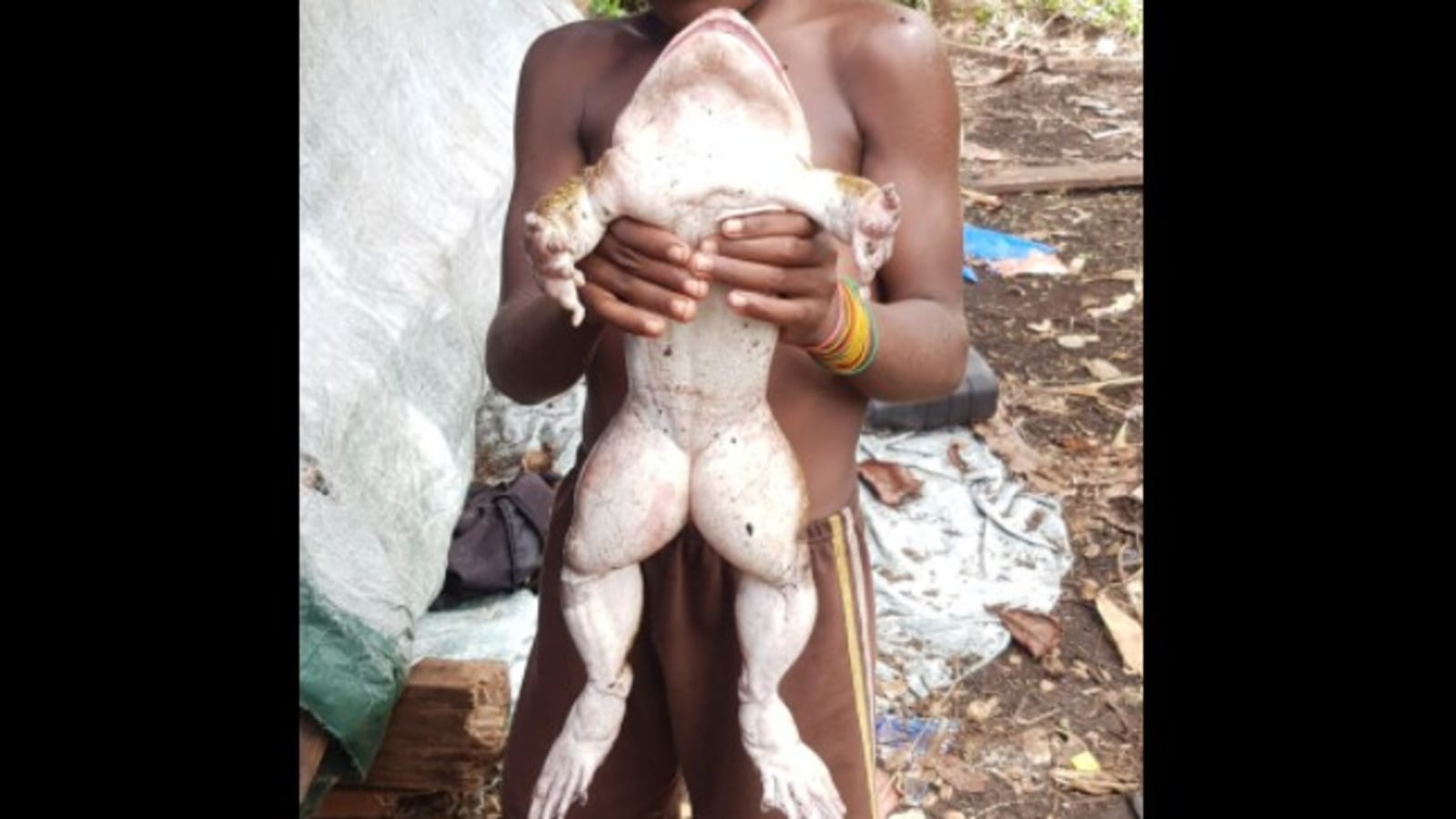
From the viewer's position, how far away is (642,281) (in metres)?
1.48

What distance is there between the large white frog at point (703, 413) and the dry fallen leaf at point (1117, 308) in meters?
3.64

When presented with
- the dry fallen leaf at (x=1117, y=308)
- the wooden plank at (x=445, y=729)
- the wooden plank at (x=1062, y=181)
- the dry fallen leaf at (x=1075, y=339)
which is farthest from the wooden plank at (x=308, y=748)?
the wooden plank at (x=1062, y=181)

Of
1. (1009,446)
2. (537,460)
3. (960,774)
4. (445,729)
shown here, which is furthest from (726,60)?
(1009,446)

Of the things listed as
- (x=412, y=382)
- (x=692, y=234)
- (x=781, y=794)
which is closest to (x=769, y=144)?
(x=692, y=234)

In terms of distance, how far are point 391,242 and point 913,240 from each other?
7.08 ft

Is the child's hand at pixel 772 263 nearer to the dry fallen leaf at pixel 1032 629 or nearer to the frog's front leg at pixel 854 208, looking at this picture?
the frog's front leg at pixel 854 208

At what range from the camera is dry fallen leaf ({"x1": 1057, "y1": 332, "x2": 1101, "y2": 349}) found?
4.98 metres

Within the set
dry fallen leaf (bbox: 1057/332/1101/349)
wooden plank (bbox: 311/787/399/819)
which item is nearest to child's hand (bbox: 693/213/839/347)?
wooden plank (bbox: 311/787/399/819)

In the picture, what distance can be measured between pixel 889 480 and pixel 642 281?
2.67 metres

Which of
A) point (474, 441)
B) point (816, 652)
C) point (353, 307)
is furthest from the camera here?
point (474, 441)

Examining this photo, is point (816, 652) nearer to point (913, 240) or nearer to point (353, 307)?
point (913, 240)

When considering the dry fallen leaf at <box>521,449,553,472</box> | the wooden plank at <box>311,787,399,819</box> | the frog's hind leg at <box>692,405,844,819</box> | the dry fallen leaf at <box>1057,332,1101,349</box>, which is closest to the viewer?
the frog's hind leg at <box>692,405,844,819</box>

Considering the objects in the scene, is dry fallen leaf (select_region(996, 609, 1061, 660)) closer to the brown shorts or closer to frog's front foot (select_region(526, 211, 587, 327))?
the brown shorts

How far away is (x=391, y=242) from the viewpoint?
3627mm
